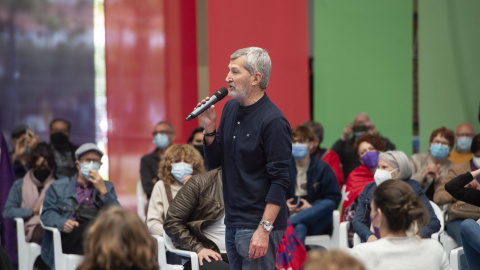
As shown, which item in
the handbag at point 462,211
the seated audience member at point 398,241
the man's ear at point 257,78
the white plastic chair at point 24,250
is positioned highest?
the man's ear at point 257,78

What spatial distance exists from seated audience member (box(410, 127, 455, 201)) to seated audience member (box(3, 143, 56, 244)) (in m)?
3.04

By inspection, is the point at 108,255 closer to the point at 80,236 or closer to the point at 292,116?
the point at 80,236

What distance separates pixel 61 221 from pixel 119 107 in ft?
4.99

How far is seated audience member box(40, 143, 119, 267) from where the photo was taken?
500 cm

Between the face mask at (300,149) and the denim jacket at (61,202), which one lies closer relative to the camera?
the denim jacket at (61,202)

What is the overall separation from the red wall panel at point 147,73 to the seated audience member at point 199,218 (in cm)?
209

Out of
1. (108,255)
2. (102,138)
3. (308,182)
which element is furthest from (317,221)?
(102,138)

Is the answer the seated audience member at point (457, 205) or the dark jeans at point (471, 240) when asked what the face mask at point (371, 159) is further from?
the dark jeans at point (471, 240)

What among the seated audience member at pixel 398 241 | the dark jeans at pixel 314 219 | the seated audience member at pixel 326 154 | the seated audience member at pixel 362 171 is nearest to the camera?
the seated audience member at pixel 398 241

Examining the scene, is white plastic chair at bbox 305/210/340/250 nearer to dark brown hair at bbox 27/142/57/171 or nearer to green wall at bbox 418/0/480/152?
green wall at bbox 418/0/480/152

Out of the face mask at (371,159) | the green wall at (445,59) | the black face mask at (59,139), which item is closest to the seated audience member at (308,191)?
the face mask at (371,159)

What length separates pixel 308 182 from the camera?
5.46 metres

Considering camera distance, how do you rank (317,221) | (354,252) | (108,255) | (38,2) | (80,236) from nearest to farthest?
1. (108,255)
2. (354,252)
3. (80,236)
4. (317,221)
5. (38,2)

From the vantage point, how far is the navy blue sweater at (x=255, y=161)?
2.97 metres
